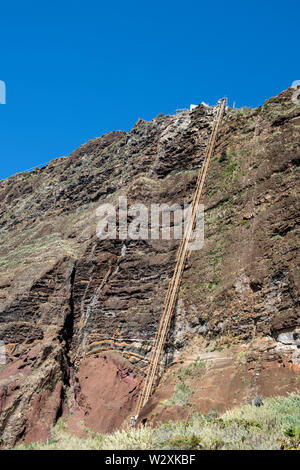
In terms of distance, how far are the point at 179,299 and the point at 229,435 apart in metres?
10.6

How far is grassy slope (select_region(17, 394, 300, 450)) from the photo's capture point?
290 inches

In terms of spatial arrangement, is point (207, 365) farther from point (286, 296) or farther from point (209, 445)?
point (209, 445)

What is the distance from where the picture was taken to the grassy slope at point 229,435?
736 cm

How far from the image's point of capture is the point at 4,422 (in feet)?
54.7

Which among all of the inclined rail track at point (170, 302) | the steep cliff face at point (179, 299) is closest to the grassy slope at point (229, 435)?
the steep cliff face at point (179, 299)

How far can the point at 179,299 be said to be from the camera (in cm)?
1847

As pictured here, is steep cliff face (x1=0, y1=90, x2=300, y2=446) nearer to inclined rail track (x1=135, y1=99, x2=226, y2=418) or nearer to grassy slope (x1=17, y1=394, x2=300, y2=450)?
inclined rail track (x1=135, y1=99, x2=226, y2=418)

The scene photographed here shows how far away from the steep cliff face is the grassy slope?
2.02m

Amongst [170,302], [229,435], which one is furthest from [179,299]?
[229,435]

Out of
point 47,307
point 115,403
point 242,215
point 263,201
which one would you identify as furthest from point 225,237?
point 47,307

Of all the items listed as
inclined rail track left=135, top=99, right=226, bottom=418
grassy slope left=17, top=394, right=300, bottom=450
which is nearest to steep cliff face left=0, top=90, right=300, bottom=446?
inclined rail track left=135, top=99, right=226, bottom=418

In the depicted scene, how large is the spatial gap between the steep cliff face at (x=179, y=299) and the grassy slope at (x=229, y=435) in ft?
6.61

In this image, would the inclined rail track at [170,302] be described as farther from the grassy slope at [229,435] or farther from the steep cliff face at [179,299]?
the grassy slope at [229,435]

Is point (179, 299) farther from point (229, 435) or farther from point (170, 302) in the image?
point (229, 435)
